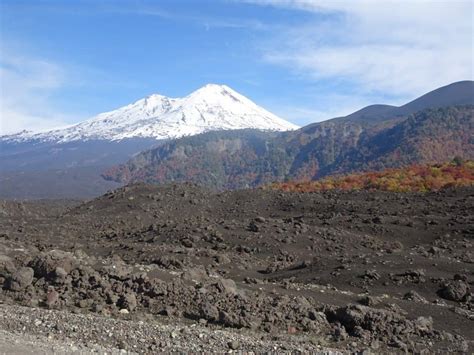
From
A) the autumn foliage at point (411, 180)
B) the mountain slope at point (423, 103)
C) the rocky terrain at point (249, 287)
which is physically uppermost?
the mountain slope at point (423, 103)

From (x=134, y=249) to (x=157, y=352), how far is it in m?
8.10

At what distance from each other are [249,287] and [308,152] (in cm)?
7827

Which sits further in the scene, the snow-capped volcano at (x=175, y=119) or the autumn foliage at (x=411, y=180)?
the snow-capped volcano at (x=175, y=119)

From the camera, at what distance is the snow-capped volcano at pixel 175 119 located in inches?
6166

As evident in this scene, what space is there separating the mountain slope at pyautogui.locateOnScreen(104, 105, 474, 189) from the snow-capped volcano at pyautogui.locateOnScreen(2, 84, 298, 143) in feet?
158

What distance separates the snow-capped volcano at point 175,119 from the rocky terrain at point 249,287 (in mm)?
134241

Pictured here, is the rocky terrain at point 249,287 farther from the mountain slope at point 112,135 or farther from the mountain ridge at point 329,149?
the mountain slope at point 112,135

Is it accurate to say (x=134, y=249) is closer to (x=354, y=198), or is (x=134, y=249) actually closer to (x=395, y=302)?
(x=395, y=302)

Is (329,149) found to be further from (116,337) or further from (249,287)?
(116,337)

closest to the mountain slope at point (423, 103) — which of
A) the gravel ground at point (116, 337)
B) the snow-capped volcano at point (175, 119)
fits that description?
the snow-capped volcano at point (175, 119)

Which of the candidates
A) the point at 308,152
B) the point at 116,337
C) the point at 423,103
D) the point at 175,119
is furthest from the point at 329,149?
the point at 175,119

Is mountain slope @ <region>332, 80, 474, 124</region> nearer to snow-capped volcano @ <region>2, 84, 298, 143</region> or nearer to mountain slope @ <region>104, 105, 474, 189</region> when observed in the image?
mountain slope @ <region>104, 105, 474, 189</region>

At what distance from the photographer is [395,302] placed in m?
8.01

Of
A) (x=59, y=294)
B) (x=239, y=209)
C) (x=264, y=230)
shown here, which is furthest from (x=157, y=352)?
(x=239, y=209)
